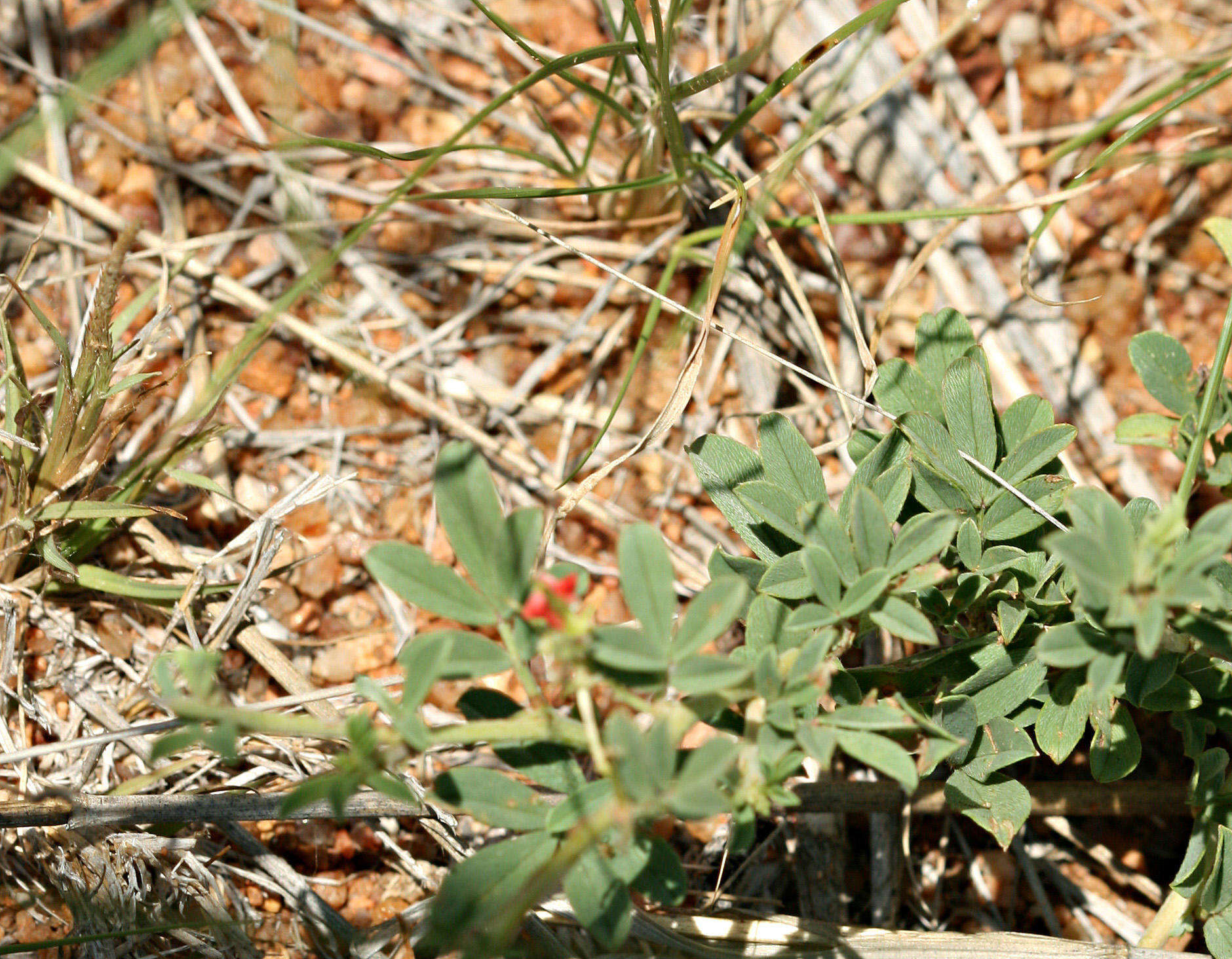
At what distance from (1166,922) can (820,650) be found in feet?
3.33

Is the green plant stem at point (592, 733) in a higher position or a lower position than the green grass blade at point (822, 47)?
→ lower

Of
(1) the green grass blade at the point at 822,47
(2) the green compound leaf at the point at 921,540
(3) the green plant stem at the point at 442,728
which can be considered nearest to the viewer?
(3) the green plant stem at the point at 442,728

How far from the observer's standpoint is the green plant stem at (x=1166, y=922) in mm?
1673

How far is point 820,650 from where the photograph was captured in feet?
3.88

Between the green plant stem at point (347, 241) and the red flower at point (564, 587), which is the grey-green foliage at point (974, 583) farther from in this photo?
the green plant stem at point (347, 241)

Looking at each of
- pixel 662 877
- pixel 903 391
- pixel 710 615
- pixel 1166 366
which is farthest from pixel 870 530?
pixel 1166 366

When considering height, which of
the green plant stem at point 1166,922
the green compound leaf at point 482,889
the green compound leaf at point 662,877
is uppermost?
the green compound leaf at point 482,889

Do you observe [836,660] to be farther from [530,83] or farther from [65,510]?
[65,510]

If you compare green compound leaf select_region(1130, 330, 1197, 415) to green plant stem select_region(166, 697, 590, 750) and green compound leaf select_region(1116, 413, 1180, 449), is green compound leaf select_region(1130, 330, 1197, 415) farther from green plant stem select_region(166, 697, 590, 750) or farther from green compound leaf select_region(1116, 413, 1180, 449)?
green plant stem select_region(166, 697, 590, 750)

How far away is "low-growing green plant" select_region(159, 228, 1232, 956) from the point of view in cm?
107

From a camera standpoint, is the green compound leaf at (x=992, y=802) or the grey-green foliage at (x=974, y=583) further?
the green compound leaf at (x=992, y=802)

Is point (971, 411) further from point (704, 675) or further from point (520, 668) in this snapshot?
point (520, 668)

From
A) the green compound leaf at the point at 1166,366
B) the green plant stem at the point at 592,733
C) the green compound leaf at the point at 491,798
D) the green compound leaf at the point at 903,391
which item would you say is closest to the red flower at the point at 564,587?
the green plant stem at the point at 592,733

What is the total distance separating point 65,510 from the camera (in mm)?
1722
